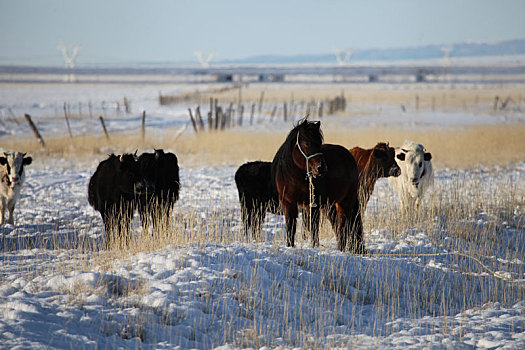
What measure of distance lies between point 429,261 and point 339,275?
1.85 m

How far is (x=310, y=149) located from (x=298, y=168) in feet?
1.28

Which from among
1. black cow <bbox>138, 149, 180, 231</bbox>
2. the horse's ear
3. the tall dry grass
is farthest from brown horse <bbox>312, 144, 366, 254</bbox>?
the tall dry grass

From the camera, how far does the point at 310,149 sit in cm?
650

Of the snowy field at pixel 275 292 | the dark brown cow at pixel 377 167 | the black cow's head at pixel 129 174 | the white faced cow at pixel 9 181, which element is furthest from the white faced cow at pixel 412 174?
the white faced cow at pixel 9 181

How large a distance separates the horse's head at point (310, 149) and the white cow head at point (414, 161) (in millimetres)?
3507

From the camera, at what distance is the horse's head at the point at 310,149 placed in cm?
641

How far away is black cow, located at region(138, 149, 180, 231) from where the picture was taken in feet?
27.3

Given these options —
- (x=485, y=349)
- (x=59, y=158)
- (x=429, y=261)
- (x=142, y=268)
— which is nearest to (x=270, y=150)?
(x=59, y=158)

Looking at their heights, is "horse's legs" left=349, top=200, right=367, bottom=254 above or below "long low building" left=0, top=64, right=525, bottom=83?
below

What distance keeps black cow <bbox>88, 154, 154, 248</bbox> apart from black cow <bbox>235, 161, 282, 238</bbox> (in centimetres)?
141

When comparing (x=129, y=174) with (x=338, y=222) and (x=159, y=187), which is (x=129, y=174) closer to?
(x=159, y=187)

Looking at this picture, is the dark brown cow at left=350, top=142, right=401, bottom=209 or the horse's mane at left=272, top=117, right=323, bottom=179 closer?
the horse's mane at left=272, top=117, right=323, bottom=179

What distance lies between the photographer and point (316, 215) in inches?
273

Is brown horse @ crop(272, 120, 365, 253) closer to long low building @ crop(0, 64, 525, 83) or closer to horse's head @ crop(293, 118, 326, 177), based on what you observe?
horse's head @ crop(293, 118, 326, 177)
